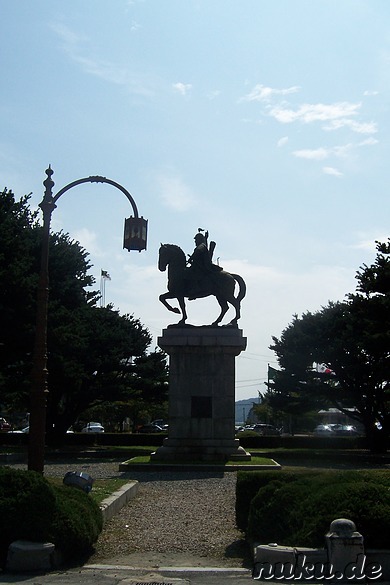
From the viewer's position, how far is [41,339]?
13320 mm

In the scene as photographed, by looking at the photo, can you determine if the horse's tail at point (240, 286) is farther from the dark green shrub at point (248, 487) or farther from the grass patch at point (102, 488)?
the dark green shrub at point (248, 487)

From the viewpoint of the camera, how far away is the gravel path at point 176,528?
1060 centimetres

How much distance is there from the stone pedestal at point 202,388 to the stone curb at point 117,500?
8.13m

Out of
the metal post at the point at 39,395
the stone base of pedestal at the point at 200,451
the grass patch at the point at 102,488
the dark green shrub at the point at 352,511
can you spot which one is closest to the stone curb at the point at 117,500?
the grass patch at the point at 102,488

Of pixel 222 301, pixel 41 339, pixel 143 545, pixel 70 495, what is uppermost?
pixel 222 301

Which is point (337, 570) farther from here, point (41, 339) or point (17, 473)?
point (41, 339)

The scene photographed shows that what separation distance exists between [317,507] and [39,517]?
3553mm

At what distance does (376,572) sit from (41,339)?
7289 millimetres

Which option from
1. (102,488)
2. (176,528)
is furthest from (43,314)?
(102,488)

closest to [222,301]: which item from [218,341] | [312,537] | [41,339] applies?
[218,341]

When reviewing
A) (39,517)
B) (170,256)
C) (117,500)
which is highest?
(170,256)

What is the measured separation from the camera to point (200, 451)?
25.5 meters

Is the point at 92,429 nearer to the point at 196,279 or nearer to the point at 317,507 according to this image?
the point at 196,279

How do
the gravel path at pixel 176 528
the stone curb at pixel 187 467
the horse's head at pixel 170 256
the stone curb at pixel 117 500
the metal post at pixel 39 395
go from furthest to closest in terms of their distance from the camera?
1. the horse's head at pixel 170 256
2. the stone curb at pixel 187 467
3. the stone curb at pixel 117 500
4. the metal post at pixel 39 395
5. the gravel path at pixel 176 528
